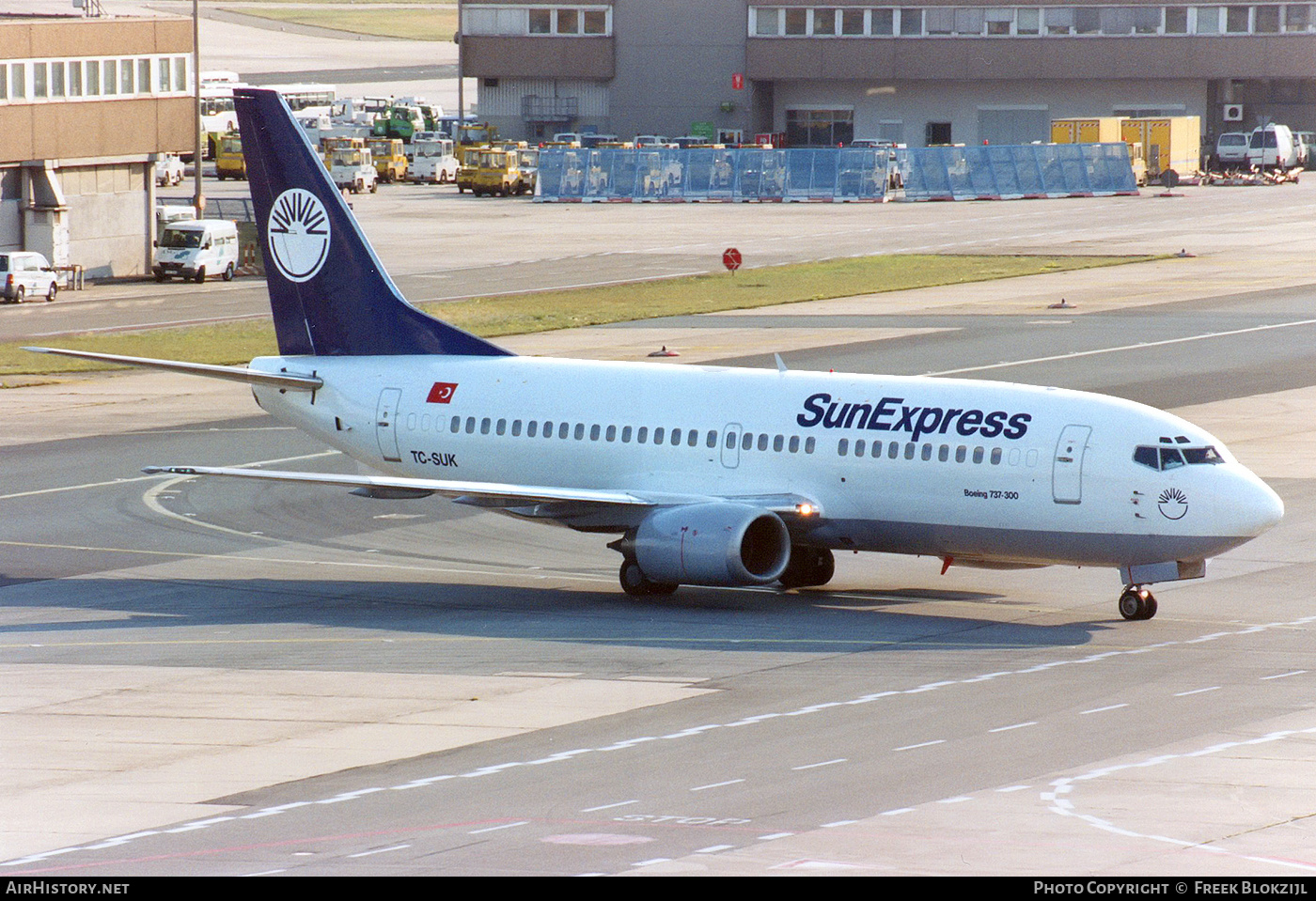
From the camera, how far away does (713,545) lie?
1417 inches

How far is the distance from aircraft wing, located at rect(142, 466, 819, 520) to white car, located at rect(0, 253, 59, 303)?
5723 centimetres

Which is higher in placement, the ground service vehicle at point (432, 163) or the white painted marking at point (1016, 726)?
the ground service vehicle at point (432, 163)

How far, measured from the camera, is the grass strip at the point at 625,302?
74.4 metres

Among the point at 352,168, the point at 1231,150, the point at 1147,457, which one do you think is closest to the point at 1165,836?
the point at 1147,457

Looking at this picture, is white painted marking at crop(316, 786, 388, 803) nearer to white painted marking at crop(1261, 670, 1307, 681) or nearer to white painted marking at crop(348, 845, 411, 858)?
white painted marking at crop(348, 845, 411, 858)

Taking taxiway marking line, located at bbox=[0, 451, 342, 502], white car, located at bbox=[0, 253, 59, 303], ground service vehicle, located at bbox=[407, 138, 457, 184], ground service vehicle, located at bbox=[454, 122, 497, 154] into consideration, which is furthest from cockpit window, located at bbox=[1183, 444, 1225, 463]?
ground service vehicle, located at bbox=[454, 122, 497, 154]

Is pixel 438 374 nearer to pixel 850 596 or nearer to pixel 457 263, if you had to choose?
pixel 850 596

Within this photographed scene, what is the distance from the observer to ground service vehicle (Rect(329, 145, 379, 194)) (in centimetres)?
14850

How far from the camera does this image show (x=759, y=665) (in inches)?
1267

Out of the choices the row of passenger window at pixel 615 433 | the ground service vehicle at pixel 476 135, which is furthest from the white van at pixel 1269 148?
the row of passenger window at pixel 615 433

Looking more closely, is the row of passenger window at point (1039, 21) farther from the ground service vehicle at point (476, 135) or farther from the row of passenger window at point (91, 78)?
the row of passenger window at point (91, 78)

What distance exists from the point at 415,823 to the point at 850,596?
17.1 meters

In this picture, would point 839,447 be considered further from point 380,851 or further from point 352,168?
point 352,168

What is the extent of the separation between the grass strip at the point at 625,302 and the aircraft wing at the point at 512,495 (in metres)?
33.2
